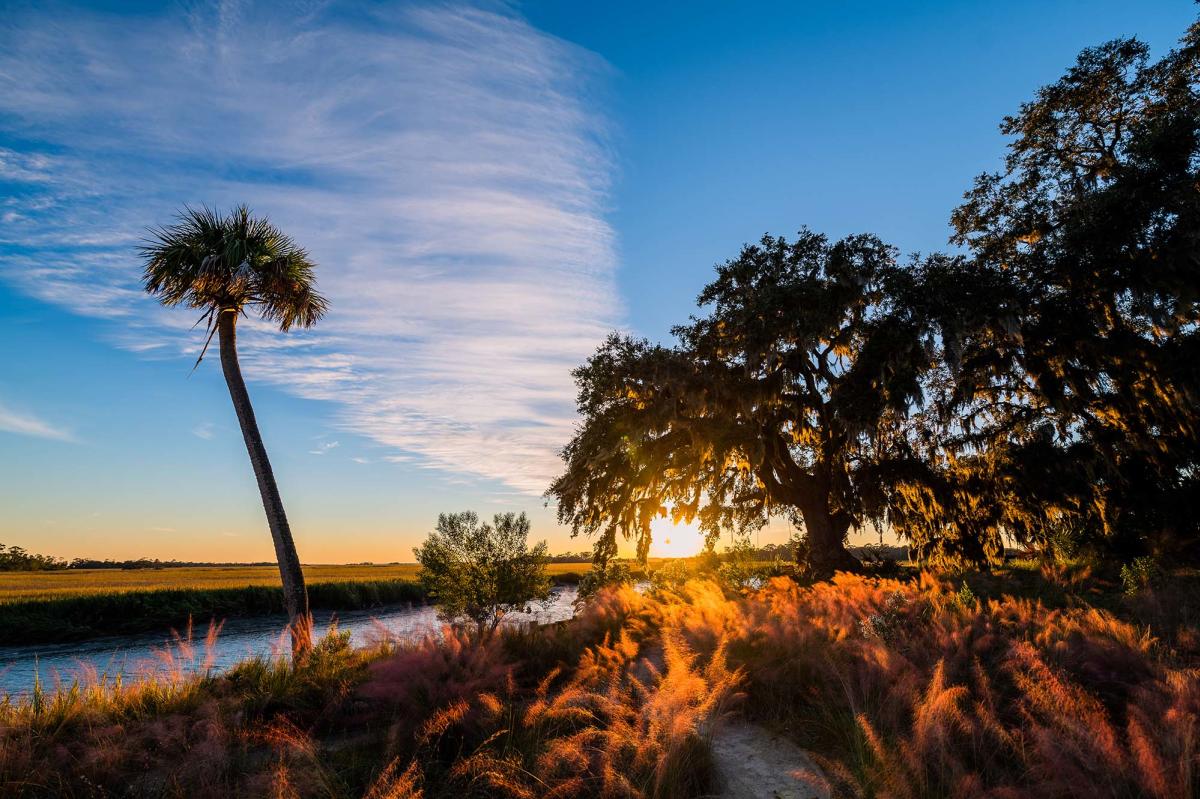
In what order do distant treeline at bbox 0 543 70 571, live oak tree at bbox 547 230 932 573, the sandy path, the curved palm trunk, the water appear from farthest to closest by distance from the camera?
distant treeline at bbox 0 543 70 571, live oak tree at bbox 547 230 932 573, the curved palm trunk, the water, the sandy path

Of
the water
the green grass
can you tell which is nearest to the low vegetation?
the water

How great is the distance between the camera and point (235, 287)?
14.8 metres

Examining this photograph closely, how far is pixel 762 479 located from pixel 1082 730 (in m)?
18.3

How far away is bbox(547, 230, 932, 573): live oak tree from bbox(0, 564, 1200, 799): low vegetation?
31.9 feet

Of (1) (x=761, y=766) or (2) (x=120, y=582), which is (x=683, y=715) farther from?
(2) (x=120, y=582)

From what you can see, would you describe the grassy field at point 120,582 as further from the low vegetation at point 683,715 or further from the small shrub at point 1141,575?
the small shrub at point 1141,575

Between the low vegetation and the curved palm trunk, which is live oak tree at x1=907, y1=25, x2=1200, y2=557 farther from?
the curved palm trunk

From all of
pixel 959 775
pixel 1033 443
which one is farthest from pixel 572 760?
pixel 1033 443

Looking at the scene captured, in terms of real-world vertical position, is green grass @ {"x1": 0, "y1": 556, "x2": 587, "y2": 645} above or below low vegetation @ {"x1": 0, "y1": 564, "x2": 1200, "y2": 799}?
below

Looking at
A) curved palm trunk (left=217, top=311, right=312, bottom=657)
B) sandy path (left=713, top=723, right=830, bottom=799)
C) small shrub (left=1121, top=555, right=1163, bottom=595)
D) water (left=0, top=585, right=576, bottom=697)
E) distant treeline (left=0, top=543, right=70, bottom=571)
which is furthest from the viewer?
distant treeline (left=0, top=543, right=70, bottom=571)

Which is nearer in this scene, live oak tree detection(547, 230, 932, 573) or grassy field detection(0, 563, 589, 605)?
live oak tree detection(547, 230, 932, 573)

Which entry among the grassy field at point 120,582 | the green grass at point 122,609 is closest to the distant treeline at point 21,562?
the grassy field at point 120,582

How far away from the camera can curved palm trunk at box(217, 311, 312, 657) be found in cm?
1326

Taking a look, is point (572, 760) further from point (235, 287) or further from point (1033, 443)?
point (1033, 443)
